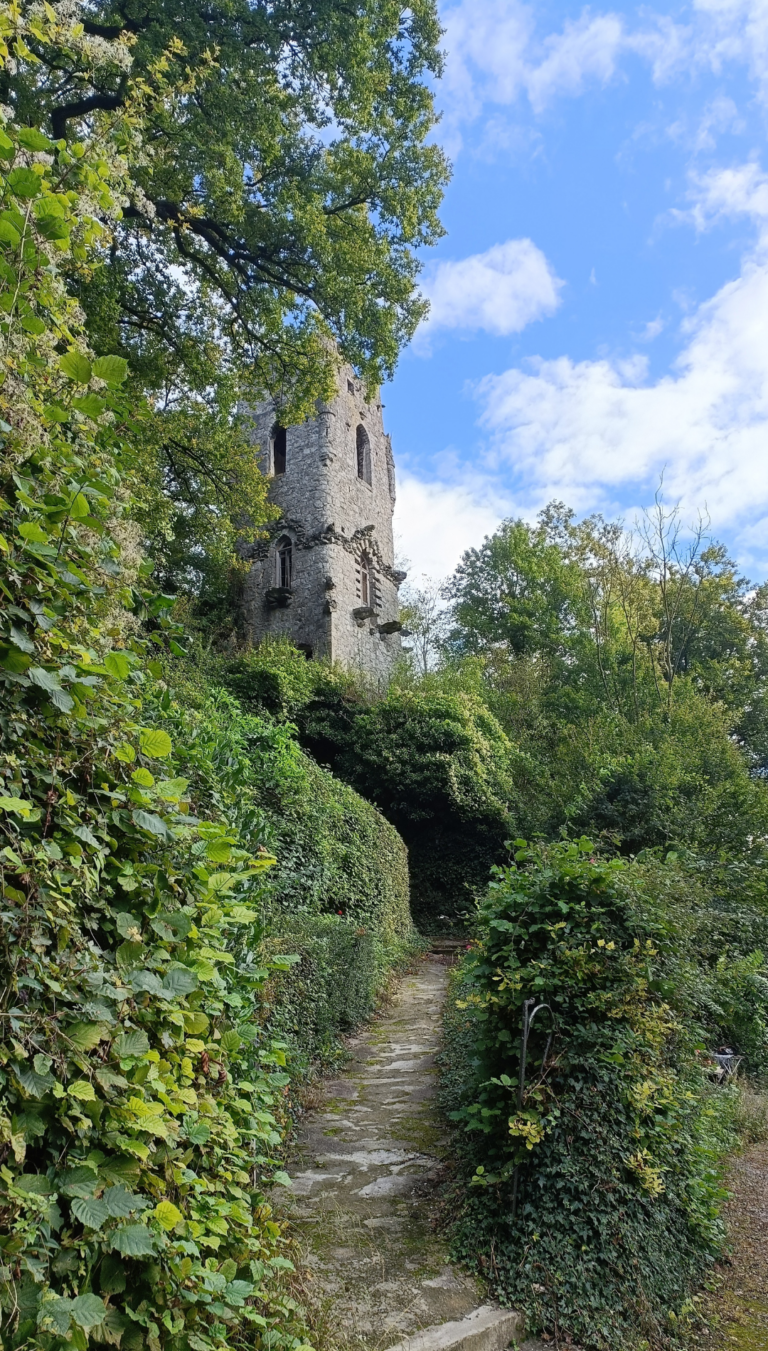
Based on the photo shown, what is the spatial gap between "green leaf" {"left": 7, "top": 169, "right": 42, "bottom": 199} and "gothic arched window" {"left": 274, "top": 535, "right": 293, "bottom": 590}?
18169 mm

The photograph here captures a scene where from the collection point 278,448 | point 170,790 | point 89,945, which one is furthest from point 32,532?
point 278,448

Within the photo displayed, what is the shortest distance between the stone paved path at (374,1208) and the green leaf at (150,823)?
2.03 meters

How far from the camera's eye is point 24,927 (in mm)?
1561

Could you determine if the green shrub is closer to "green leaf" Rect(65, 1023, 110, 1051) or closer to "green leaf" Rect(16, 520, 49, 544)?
"green leaf" Rect(65, 1023, 110, 1051)

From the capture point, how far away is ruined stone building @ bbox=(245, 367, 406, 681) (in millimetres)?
19297

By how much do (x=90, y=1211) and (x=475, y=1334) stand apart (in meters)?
2.14

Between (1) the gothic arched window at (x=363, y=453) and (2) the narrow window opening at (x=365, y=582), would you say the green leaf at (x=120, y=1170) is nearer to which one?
(2) the narrow window opening at (x=365, y=582)

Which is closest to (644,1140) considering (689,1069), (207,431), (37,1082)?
(689,1069)

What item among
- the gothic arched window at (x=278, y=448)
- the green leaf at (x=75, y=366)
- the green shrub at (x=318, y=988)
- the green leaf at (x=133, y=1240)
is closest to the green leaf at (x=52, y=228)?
the green leaf at (x=75, y=366)

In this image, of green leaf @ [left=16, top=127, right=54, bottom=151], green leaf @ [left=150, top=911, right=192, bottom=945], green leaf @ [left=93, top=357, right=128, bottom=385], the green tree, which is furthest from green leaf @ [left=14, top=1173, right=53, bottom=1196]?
the green tree

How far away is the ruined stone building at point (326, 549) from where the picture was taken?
19.3 metres

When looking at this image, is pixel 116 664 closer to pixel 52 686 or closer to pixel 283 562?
pixel 52 686

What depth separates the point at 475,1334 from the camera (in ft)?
9.10

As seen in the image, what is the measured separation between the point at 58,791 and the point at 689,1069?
4.04 m
